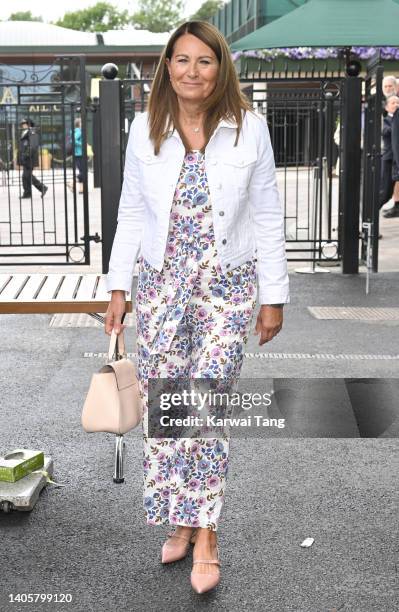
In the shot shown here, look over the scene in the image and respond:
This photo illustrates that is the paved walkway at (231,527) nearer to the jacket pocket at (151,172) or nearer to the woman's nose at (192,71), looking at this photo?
the jacket pocket at (151,172)

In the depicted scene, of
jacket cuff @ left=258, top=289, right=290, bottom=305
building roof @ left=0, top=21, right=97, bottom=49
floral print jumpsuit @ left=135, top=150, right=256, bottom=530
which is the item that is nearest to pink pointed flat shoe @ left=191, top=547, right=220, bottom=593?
floral print jumpsuit @ left=135, top=150, right=256, bottom=530

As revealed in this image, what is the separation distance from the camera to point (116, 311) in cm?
388

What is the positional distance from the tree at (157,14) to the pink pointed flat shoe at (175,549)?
97.9 m

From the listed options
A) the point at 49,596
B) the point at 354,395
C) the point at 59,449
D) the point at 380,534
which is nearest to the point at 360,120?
the point at 354,395

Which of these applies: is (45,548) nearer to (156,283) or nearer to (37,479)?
(37,479)

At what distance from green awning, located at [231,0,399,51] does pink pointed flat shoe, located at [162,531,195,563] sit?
8317 mm

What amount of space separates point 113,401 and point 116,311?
1.15 feet

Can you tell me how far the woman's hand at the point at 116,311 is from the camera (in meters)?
3.85

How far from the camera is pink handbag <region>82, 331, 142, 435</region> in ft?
12.8

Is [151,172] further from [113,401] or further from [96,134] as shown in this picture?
[96,134]

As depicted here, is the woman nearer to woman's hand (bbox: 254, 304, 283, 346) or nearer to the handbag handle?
woman's hand (bbox: 254, 304, 283, 346)

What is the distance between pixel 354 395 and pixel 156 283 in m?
2.91

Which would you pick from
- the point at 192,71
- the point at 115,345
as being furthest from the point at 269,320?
the point at 192,71

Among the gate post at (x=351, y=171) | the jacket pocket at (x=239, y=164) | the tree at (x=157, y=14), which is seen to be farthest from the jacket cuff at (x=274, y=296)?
the tree at (x=157, y=14)
